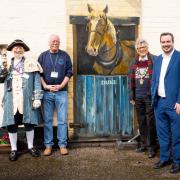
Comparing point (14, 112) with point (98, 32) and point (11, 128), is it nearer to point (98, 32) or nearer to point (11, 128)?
point (11, 128)

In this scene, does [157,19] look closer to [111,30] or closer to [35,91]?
[111,30]

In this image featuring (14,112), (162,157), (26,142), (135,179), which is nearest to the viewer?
(135,179)

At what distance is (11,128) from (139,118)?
2.06 meters

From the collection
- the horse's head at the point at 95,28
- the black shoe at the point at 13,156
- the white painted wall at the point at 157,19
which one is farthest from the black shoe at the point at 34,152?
the white painted wall at the point at 157,19

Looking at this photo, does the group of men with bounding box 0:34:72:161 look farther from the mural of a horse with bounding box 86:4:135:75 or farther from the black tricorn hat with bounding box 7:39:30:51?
the mural of a horse with bounding box 86:4:135:75

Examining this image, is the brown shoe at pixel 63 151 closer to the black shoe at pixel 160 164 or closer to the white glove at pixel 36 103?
the white glove at pixel 36 103

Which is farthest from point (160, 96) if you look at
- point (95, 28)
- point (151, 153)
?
point (95, 28)

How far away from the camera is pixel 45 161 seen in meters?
6.35

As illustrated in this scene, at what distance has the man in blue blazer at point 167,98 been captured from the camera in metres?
5.70

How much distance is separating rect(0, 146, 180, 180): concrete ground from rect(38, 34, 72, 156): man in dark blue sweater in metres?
0.30

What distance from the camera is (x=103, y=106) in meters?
7.21

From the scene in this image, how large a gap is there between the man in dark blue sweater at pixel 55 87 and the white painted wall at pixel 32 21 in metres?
0.32

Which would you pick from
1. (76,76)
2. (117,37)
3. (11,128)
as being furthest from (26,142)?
(117,37)

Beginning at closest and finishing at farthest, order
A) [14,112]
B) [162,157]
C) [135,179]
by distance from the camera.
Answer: [135,179] < [162,157] < [14,112]
